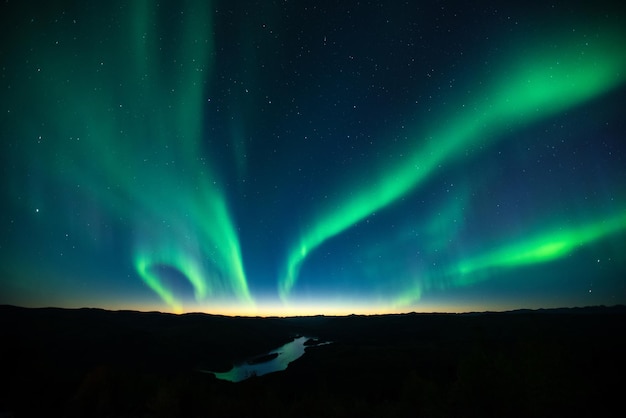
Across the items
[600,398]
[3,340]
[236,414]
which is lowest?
[600,398]

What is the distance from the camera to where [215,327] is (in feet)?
371

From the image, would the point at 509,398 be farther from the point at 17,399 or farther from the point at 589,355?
the point at 17,399

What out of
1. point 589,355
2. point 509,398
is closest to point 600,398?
point 509,398

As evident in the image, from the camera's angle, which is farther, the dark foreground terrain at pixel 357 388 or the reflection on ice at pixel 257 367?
the reflection on ice at pixel 257 367

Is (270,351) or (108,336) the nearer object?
(108,336)

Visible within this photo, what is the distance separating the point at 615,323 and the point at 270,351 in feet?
402

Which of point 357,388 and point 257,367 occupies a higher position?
point 357,388

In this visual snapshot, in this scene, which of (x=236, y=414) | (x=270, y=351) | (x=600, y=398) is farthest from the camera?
(x=270, y=351)

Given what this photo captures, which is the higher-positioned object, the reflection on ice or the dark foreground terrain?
the dark foreground terrain

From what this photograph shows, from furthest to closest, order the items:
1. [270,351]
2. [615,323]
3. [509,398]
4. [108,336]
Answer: [615,323], [270,351], [108,336], [509,398]

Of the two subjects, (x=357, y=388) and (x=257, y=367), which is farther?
(x=257, y=367)

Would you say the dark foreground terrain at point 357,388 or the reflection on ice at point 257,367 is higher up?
the dark foreground terrain at point 357,388

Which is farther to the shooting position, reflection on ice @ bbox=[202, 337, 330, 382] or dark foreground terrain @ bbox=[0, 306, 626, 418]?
reflection on ice @ bbox=[202, 337, 330, 382]

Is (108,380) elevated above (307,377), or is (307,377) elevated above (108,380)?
(108,380)
